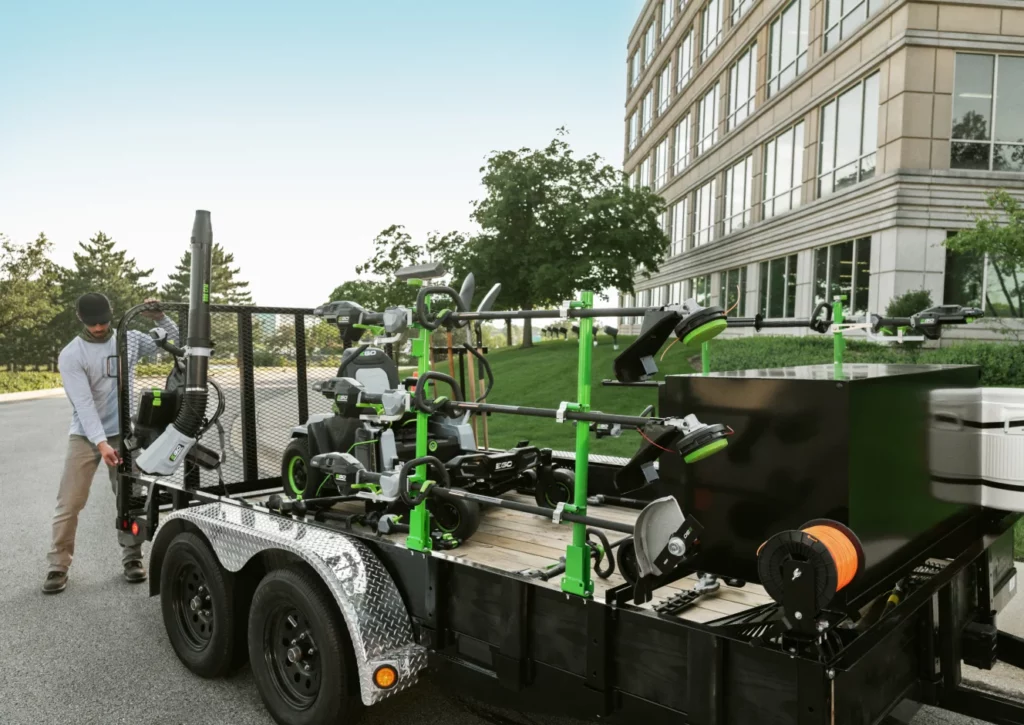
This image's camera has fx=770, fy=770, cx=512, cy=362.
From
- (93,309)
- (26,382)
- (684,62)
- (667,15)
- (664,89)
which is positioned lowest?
(26,382)

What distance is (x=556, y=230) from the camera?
94.6 feet

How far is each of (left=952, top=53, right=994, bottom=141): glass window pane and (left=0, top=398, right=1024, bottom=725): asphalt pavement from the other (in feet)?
48.5

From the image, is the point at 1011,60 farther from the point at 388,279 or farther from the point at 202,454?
the point at 388,279

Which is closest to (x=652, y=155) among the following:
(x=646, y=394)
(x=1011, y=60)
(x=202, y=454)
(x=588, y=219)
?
(x=588, y=219)

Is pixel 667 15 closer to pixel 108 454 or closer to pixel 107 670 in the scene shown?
pixel 108 454

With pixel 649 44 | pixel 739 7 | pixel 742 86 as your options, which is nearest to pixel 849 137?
Result: pixel 742 86

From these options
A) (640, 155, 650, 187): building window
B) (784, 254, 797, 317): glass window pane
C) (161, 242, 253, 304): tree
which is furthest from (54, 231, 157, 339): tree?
(784, 254, 797, 317): glass window pane

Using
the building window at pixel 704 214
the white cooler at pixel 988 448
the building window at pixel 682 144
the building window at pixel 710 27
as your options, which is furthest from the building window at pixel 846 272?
the white cooler at pixel 988 448

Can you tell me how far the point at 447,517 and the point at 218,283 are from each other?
9557cm

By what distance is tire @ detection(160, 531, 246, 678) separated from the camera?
3.98 meters

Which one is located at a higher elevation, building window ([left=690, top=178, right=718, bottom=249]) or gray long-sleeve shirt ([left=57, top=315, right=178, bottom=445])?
building window ([left=690, top=178, right=718, bottom=249])

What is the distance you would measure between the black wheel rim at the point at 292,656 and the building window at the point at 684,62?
32.4 metres

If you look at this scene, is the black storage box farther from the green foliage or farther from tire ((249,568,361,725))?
the green foliage

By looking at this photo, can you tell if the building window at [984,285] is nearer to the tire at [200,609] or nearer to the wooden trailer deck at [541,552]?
the wooden trailer deck at [541,552]
